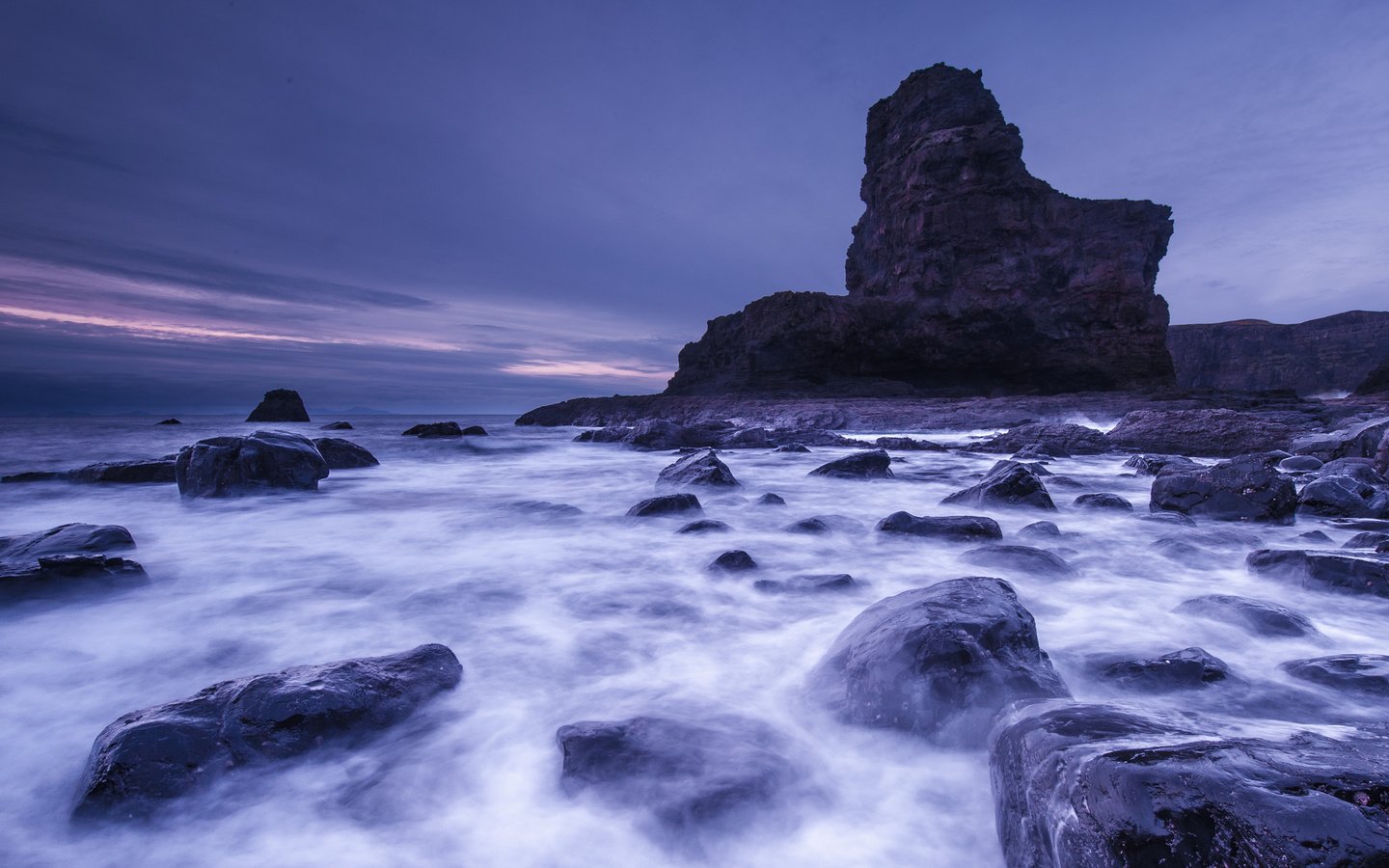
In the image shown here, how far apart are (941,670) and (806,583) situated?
1406 millimetres

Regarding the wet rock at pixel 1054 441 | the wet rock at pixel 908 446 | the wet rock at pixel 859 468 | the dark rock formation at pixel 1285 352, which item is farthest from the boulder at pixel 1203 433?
the dark rock formation at pixel 1285 352

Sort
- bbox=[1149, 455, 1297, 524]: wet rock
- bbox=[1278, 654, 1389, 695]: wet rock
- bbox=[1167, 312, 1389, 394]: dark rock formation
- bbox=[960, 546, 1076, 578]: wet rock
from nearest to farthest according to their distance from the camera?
bbox=[1278, 654, 1389, 695]: wet rock, bbox=[960, 546, 1076, 578]: wet rock, bbox=[1149, 455, 1297, 524]: wet rock, bbox=[1167, 312, 1389, 394]: dark rock formation

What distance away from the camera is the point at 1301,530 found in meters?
4.31

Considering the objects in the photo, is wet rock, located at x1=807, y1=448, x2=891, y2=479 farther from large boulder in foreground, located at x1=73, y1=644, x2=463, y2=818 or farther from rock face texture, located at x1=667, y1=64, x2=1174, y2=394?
rock face texture, located at x1=667, y1=64, x2=1174, y2=394

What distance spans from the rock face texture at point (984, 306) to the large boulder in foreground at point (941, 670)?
28.1m

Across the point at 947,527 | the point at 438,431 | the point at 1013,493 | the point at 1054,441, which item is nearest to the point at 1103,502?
the point at 1013,493

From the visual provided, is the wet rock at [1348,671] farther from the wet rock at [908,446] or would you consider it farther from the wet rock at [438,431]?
the wet rock at [438,431]

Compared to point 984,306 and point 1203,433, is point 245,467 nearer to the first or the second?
point 1203,433

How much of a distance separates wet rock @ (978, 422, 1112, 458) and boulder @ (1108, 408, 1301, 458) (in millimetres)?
484

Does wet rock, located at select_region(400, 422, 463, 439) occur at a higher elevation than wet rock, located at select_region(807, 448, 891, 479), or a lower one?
lower

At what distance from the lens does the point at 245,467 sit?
602 cm

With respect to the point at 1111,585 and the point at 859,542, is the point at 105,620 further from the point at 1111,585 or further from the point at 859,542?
the point at 1111,585

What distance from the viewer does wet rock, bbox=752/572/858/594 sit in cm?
309

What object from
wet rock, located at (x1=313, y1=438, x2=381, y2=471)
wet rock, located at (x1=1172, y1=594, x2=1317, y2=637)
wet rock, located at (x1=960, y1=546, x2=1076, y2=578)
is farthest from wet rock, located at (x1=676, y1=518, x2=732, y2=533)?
wet rock, located at (x1=313, y1=438, x2=381, y2=471)
